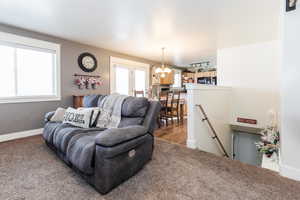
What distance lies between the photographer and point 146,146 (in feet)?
6.17

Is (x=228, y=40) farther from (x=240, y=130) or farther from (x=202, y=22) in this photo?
(x=240, y=130)

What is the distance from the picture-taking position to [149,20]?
2.70 metres

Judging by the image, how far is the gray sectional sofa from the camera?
4.51 feet

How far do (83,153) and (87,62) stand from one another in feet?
10.8

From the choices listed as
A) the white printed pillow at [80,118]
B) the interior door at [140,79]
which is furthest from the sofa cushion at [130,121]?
the interior door at [140,79]

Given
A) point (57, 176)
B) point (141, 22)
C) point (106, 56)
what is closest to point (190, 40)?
point (141, 22)

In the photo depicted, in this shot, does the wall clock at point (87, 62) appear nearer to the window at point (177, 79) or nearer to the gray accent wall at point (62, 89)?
the gray accent wall at point (62, 89)

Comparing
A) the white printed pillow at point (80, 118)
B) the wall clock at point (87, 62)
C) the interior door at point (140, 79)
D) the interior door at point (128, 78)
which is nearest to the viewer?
the white printed pillow at point (80, 118)

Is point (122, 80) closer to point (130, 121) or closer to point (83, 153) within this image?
point (130, 121)

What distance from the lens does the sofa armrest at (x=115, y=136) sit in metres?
1.36

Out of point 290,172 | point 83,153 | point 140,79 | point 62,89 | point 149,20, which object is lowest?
point 290,172

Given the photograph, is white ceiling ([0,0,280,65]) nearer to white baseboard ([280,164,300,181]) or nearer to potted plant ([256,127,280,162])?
potted plant ([256,127,280,162])

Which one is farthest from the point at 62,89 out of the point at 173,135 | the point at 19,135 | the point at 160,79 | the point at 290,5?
the point at 290,5

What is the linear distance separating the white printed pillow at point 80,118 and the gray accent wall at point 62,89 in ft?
5.25
